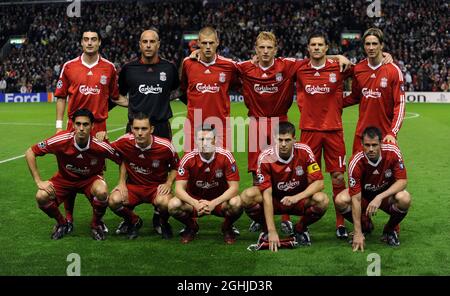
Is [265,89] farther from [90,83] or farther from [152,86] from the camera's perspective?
[90,83]

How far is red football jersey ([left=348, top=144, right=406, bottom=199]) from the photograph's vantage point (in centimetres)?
607

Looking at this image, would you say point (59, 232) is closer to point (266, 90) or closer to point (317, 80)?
point (266, 90)

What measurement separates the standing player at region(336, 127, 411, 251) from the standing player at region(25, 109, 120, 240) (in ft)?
7.96

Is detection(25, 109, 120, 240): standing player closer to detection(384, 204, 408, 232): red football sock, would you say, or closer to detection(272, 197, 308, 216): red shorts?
detection(272, 197, 308, 216): red shorts

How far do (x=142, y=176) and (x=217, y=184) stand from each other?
0.84 m

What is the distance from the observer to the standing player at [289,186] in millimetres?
6070

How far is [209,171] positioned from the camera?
20.8ft

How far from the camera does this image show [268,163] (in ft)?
20.4

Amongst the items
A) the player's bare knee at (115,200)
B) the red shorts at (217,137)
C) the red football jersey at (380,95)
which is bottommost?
the player's bare knee at (115,200)

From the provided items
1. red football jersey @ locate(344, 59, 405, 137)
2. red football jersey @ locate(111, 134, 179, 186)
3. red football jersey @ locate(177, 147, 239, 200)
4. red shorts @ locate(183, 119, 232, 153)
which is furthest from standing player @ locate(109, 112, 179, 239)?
red football jersey @ locate(344, 59, 405, 137)

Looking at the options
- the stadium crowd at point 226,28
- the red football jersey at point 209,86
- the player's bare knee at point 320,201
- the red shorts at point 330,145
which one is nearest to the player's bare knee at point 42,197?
the red football jersey at point 209,86

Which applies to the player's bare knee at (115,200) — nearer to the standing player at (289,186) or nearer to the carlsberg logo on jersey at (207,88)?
the standing player at (289,186)

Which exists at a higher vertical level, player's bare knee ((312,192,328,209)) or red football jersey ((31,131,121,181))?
red football jersey ((31,131,121,181))

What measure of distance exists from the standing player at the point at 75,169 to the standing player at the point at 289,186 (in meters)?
1.53
